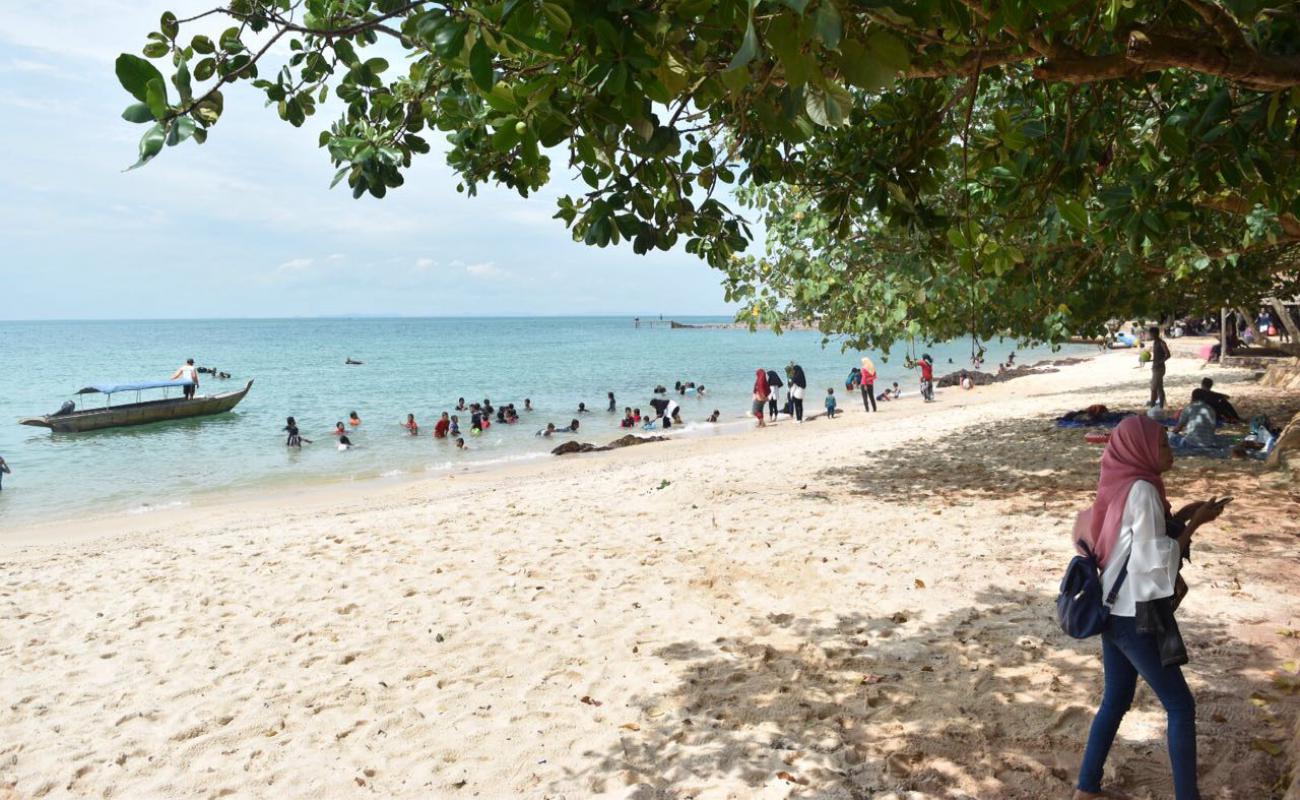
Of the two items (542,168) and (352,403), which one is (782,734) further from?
(352,403)

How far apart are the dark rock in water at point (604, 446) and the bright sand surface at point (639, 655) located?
32.9 ft

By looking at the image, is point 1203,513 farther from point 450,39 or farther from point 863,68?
point 450,39

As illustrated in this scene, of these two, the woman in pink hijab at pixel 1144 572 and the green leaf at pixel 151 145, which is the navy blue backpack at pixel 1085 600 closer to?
the woman in pink hijab at pixel 1144 572

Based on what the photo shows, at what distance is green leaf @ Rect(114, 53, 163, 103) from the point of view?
182cm

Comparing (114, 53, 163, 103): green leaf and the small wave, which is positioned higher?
(114, 53, 163, 103): green leaf

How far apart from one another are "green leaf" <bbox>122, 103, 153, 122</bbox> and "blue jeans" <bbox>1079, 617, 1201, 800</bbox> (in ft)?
12.2

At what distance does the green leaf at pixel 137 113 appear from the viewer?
2059mm

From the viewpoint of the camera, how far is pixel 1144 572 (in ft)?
9.63

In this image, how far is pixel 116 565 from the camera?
841 cm

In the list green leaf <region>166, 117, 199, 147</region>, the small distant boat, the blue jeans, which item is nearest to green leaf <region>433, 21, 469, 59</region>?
green leaf <region>166, 117, 199, 147</region>

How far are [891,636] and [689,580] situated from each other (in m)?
1.97

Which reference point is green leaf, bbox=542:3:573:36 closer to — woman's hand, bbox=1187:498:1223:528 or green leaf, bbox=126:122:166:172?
green leaf, bbox=126:122:166:172

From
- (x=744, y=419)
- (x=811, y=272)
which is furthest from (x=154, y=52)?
(x=744, y=419)

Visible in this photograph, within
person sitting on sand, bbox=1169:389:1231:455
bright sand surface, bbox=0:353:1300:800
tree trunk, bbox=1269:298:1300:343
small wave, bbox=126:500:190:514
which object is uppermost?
tree trunk, bbox=1269:298:1300:343
